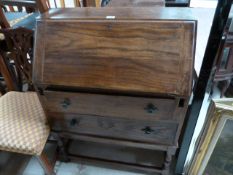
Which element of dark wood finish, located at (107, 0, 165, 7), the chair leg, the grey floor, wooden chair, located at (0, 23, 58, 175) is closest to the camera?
wooden chair, located at (0, 23, 58, 175)

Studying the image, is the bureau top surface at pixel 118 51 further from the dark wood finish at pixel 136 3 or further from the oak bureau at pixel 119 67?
the dark wood finish at pixel 136 3

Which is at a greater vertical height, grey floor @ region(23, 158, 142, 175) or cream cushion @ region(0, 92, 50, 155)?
cream cushion @ region(0, 92, 50, 155)

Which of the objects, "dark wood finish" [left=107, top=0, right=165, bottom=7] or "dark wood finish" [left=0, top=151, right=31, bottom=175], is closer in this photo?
"dark wood finish" [left=0, top=151, right=31, bottom=175]

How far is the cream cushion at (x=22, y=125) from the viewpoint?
3.31 feet

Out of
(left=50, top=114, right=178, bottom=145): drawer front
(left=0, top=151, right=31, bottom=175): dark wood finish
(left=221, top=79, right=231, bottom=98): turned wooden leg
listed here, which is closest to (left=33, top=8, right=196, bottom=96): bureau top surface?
(left=50, top=114, right=178, bottom=145): drawer front

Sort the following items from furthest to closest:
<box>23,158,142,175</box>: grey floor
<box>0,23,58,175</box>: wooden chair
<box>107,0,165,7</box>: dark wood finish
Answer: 1. <box>107,0,165,7</box>: dark wood finish
2. <box>23,158,142,175</box>: grey floor
3. <box>0,23,58,175</box>: wooden chair

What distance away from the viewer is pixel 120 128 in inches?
39.7

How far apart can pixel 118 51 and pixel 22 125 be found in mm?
703

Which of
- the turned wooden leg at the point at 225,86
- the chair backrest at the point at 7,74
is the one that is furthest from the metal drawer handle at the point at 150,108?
the chair backrest at the point at 7,74

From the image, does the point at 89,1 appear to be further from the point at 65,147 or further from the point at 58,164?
the point at 58,164

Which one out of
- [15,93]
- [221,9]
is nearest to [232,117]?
[221,9]

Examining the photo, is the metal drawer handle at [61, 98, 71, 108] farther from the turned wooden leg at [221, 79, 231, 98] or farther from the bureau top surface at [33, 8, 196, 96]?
the turned wooden leg at [221, 79, 231, 98]

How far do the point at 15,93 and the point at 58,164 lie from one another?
59cm

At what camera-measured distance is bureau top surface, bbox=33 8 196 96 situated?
0.74 metres
